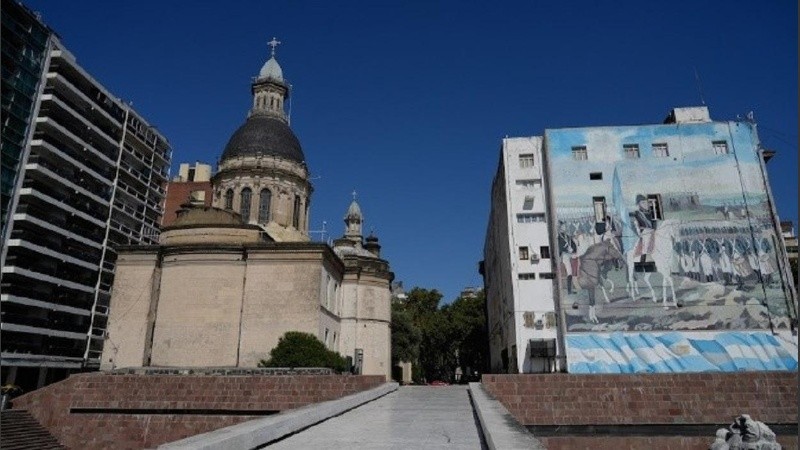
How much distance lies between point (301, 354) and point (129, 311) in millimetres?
12662

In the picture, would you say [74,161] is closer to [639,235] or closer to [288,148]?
[288,148]

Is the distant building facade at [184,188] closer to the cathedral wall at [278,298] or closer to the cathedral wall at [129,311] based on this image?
the cathedral wall at [129,311]

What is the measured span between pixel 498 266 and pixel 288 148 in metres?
17.5

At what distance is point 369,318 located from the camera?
117ft

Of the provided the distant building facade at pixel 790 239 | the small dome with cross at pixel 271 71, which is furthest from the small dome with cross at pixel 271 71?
the distant building facade at pixel 790 239

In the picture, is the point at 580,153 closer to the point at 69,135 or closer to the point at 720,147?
the point at 720,147

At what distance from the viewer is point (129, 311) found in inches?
1158

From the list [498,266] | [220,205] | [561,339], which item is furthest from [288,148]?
[561,339]

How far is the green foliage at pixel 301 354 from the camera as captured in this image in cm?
2305

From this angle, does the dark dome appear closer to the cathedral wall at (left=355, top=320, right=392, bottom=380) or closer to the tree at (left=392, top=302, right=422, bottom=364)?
the cathedral wall at (left=355, top=320, right=392, bottom=380)

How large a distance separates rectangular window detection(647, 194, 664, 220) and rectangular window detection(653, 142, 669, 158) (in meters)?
2.46

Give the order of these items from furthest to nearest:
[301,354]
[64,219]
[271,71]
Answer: [271,71]
[64,219]
[301,354]

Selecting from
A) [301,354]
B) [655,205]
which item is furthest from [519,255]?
[301,354]

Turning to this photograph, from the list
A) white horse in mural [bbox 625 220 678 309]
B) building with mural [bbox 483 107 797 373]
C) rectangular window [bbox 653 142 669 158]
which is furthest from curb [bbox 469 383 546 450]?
rectangular window [bbox 653 142 669 158]
